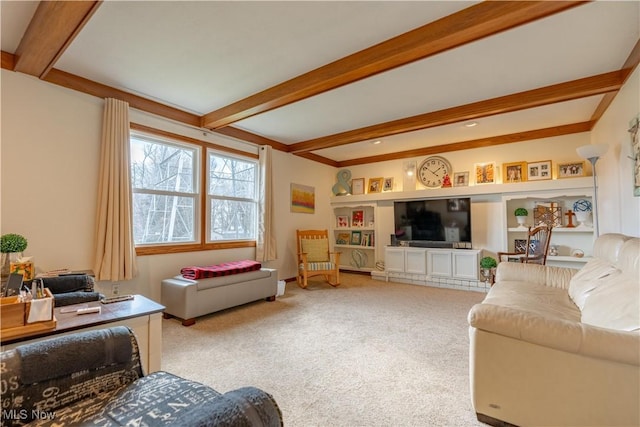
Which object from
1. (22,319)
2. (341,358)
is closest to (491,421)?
(341,358)

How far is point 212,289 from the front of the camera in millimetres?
3268

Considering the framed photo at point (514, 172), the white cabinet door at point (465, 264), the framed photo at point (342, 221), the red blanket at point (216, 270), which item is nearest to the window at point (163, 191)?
the red blanket at point (216, 270)

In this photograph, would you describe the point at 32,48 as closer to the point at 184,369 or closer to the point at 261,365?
the point at 184,369

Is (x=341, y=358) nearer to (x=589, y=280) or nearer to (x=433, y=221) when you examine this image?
(x=589, y=280)

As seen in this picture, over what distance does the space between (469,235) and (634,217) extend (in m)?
2.18

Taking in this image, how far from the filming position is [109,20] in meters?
1.99

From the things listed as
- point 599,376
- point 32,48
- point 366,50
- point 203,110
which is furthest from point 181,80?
point 599,376

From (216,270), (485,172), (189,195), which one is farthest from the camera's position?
(485,172)

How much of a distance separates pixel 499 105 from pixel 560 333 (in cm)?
272

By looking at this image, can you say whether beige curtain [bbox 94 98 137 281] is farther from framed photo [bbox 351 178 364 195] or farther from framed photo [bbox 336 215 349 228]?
framed photo [bbox 351 178 364 195]

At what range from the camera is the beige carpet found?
1671 millimetres

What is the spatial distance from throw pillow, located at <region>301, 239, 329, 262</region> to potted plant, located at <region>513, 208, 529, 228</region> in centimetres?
300

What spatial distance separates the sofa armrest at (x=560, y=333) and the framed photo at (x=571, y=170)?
12.5 feet

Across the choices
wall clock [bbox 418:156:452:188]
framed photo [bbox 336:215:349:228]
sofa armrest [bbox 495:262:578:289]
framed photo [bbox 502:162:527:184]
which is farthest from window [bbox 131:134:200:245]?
framed photo [bbox 502:162:527:184]
